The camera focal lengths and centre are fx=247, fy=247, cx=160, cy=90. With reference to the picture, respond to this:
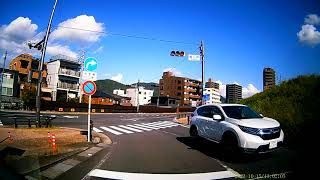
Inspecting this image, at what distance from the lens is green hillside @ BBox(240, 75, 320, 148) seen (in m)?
10.8

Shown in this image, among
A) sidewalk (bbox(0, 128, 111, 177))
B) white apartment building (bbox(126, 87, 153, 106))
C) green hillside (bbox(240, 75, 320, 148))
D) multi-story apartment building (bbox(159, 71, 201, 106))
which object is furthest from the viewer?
white apartment building (bbox(126, 87, 153, 106))

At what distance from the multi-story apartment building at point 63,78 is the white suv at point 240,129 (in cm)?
4855

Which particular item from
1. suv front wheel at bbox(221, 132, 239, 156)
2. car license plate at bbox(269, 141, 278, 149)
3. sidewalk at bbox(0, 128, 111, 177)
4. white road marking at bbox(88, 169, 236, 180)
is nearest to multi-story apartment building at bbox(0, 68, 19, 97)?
sidewalk at bbox(0, 128, 111, 177)

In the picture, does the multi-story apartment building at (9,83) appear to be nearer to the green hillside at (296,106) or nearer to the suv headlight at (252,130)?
the green hillside at (296,106)

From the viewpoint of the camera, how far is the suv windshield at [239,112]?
8.98m

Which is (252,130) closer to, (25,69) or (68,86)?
(68,86)

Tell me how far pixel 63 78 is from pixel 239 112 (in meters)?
51.8

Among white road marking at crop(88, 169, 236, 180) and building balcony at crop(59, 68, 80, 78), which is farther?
building balcony at crop(59, 68, 80, 78)

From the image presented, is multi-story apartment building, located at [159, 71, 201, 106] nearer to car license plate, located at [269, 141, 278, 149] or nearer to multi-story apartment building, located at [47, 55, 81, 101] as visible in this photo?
multi-story apartment building, located at [47, 55, 81, 101]

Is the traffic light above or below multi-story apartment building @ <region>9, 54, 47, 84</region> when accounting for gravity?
below

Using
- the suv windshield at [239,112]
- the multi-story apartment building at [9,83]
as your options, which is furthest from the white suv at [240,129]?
the multi-story apartment building at [9,83]

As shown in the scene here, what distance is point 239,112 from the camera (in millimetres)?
9289

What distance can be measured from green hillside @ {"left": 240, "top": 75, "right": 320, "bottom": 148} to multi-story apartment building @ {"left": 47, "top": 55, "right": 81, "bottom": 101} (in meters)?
46.4

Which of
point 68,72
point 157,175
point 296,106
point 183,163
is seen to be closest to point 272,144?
point 183,163
